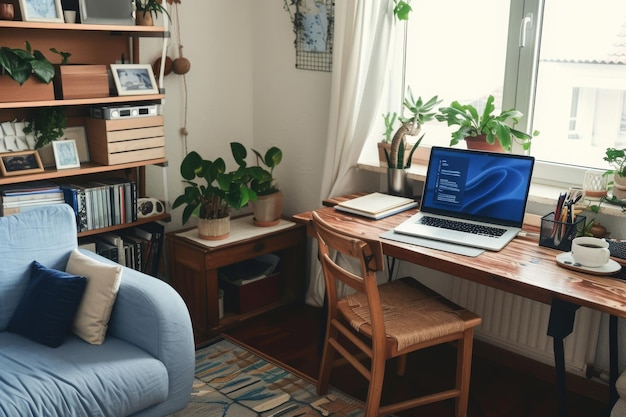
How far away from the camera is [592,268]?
218 centimetres

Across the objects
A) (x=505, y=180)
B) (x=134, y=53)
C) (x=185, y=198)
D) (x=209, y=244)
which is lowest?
(x=209, y=244)

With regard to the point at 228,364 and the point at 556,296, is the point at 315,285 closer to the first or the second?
the point at 228,364

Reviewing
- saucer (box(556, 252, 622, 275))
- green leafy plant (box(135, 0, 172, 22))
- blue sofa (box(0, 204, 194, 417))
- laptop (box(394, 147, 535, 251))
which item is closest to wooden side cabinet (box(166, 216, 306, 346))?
blue sofa (box(0, 204, 194, 417))

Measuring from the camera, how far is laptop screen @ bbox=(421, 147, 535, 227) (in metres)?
2.57

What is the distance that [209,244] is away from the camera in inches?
124

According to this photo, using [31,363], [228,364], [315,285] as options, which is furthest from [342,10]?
[31,363]

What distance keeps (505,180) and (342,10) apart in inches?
44.0

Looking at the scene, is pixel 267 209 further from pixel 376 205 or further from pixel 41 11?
pixel 41 11

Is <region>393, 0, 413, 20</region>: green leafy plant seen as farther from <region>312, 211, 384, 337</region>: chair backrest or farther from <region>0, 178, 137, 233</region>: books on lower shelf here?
<region>0, 178, 137, 233</region>: books on lower shelf

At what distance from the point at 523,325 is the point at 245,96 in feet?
6.35

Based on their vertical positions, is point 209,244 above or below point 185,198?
below

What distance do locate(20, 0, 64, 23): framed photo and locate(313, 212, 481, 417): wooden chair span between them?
1.33m

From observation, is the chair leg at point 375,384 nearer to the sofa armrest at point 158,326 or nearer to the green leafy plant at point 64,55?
the sofa armrest at point 158,326

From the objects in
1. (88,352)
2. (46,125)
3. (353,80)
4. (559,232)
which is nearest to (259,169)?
(353,80)
